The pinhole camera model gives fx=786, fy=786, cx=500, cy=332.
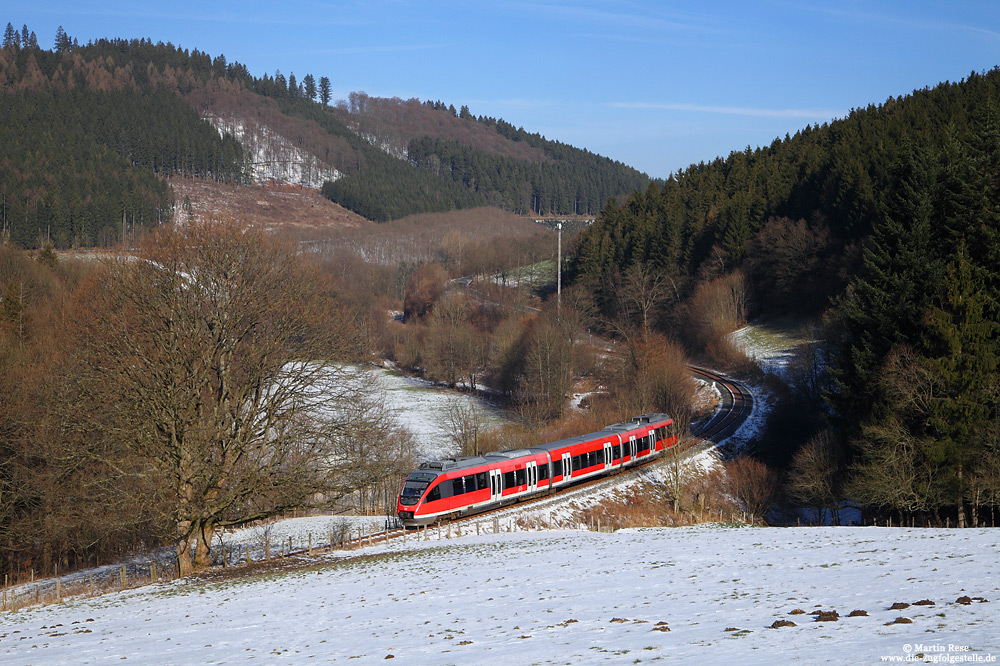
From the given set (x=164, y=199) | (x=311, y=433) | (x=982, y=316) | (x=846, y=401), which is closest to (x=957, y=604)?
(x=311, y=433)

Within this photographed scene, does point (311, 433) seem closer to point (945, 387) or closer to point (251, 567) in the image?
point (251, 567)

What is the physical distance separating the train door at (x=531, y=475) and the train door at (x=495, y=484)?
2006 millimetres

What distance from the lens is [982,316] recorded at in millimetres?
37938

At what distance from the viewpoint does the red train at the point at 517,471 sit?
107ft

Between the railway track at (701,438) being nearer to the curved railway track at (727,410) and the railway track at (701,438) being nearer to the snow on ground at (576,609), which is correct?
the curved railway track at (727,410)

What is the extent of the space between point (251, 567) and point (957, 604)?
21.2m

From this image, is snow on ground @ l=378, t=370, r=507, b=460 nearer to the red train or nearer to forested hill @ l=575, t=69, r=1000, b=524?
the red train

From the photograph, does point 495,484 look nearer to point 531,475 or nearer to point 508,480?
point 508,480

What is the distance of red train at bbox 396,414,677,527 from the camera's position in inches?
1281

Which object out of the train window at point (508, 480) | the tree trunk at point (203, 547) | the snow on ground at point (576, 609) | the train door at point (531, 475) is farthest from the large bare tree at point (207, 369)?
the train door at point (531, 475)

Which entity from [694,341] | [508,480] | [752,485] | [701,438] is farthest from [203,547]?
[694,341]

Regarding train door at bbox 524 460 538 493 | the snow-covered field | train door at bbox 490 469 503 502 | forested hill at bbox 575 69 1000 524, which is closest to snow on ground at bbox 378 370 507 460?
train door at bbox 524 460 538 493

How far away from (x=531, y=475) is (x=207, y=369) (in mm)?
16592

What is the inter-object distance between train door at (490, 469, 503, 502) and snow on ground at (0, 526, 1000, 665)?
28.6 ft
